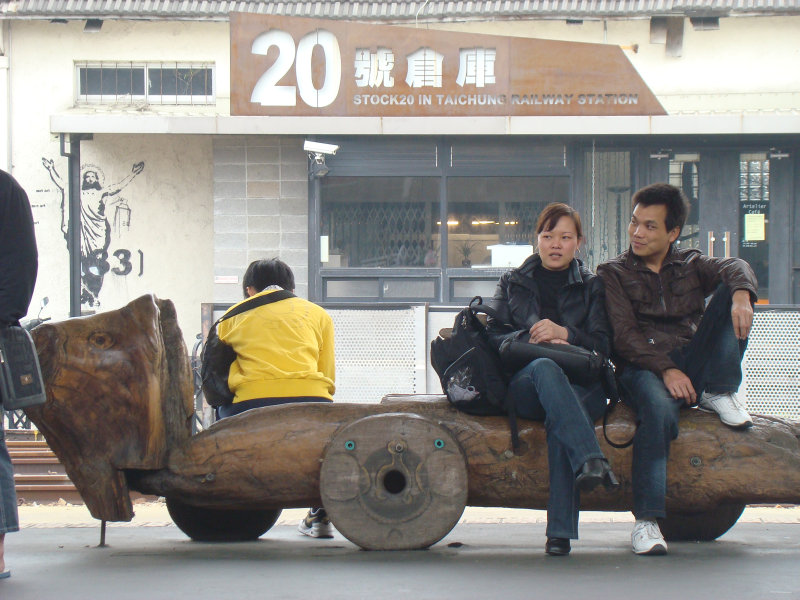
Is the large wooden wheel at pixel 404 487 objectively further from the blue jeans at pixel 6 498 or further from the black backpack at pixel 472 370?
the blue jeans at pixel 6 498

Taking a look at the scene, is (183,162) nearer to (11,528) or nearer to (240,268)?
(240,268)

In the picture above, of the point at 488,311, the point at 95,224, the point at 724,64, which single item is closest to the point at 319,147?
the point at 95,224

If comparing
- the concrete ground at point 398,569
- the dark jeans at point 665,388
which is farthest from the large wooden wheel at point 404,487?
the dark jeans at point 665,388

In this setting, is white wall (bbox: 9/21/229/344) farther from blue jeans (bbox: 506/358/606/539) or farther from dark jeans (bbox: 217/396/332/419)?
blue jeans (bbox: 506/358/606/539)

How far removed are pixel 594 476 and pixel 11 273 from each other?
240 centimetres

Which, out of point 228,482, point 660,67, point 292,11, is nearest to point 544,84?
point 660,67

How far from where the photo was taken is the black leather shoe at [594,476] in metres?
4.34

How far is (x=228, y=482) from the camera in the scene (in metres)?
4.77

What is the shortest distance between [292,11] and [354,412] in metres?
10.8

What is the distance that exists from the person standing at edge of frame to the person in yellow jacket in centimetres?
135

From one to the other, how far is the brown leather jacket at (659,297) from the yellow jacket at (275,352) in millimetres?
1507

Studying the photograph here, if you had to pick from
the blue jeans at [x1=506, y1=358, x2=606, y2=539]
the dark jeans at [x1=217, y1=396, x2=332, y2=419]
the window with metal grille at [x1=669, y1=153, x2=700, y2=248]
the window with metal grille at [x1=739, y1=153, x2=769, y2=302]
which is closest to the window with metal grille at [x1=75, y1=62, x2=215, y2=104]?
the window with metal grille at [x1=669, y1=153, x2=700, y2=248]

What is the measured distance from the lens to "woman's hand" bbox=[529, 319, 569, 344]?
4770 mm

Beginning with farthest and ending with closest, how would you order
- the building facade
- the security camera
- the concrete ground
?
the security camera → the building facade → the concrete ground
